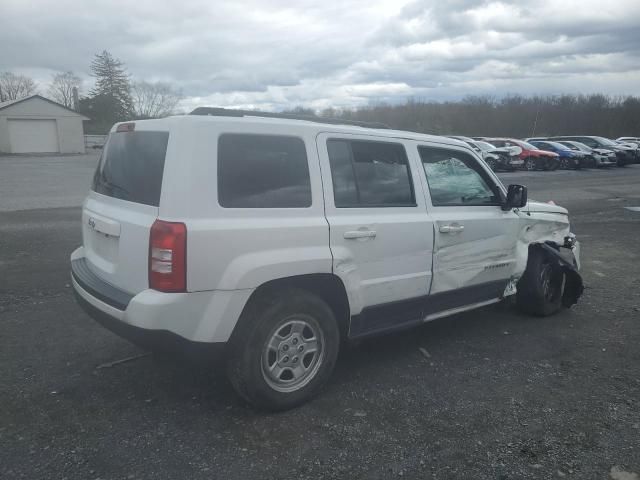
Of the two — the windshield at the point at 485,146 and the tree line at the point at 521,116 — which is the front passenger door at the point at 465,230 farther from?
the tree line at the point at 521,116

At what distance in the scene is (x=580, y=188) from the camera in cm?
1838

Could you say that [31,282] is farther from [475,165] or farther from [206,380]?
[475,165]

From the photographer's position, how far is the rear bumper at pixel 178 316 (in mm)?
2908

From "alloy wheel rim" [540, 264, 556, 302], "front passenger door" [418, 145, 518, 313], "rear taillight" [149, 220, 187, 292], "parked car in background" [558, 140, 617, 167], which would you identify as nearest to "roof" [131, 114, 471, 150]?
"front passenger door" [418, 145, 518, 313]

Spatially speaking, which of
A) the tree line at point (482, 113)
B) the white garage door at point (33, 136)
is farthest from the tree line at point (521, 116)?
the white garage door at point (33, 136)

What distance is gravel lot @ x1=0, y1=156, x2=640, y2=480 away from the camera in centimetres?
287

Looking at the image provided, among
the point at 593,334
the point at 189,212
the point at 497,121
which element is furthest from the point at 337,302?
the point at 497,121

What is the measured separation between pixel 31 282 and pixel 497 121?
64.3 m

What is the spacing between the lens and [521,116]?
2480 inches

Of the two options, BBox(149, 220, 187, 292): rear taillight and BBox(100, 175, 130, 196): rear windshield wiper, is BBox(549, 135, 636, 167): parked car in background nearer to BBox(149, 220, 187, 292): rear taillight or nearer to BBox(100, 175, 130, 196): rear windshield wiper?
BBox(100, 175, 130, 196): rear windshield wiper

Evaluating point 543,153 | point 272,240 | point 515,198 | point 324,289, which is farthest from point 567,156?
point 272,240

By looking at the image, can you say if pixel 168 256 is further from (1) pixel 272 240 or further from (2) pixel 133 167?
(2) pixel 133 167

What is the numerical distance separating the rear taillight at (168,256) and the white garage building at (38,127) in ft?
143

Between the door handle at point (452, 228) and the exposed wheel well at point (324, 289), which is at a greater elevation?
the door handle at point (452, 228)
